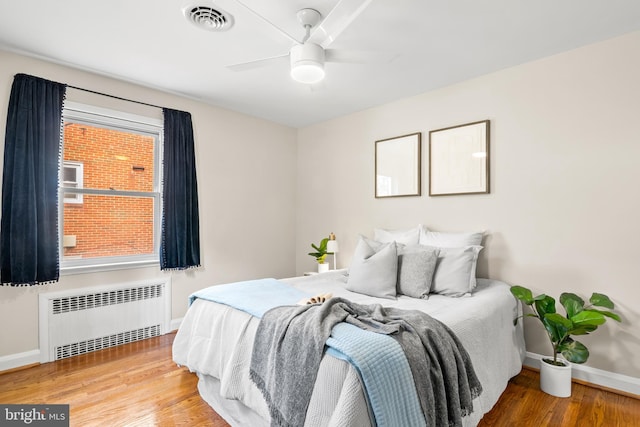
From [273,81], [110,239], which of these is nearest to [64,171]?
[110,239]

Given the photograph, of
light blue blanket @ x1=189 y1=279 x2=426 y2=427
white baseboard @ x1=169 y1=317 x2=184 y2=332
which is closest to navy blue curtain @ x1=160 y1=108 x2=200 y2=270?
white baseboard @ x1=169 y1=317 x2=184 y2=332

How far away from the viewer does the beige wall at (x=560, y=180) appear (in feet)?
7.75

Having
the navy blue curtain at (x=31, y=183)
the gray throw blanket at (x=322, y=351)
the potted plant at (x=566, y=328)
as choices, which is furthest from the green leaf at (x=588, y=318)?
the navy blue curtain at (x=31, y=183)

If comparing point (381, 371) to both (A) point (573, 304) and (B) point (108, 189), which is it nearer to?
(A) point (573, 304)

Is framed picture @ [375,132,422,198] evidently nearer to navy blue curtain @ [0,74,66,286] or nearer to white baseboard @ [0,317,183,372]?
navy blue curtain @ [0,74,66,286]

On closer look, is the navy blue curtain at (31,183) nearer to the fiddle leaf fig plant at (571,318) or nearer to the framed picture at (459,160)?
the framed picture at (459,160)

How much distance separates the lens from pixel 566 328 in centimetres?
224

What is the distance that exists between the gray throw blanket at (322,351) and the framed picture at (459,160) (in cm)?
178

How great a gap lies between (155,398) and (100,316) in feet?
4.26

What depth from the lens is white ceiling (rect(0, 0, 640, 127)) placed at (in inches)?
81.9

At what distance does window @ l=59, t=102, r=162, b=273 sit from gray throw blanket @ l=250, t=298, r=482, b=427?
2.32m

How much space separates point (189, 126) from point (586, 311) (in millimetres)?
Result: 3927

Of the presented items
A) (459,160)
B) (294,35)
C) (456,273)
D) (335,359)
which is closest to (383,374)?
(335,359)

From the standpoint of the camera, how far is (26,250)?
8.74 feet
